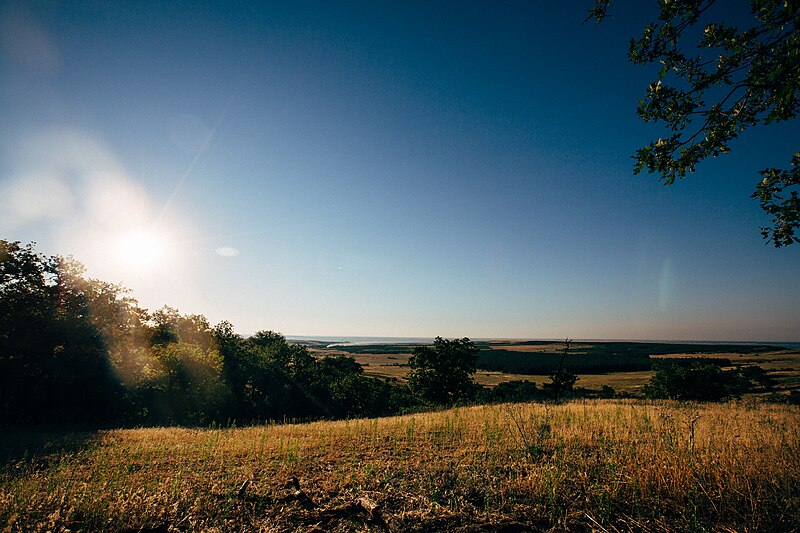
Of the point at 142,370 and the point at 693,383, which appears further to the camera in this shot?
the point at 693,383

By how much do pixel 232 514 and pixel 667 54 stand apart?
10.8m

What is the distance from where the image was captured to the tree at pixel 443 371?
4159 cm

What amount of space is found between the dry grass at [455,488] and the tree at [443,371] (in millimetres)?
34386

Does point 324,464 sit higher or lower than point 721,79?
lower

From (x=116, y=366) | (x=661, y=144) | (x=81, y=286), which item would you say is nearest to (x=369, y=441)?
(x=661, y=144)

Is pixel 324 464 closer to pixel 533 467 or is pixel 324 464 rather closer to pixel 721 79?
pixel 533 467

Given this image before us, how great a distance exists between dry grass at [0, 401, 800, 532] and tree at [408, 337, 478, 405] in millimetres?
34386

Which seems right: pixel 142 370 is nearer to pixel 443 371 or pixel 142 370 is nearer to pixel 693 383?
pixel 443 371

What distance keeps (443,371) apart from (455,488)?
37.9 meters

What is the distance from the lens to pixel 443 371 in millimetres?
41844

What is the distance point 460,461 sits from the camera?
7.38 m

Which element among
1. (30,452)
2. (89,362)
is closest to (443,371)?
(89,362)

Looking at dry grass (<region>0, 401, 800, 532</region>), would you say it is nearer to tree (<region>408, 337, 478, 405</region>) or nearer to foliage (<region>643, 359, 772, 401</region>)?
tree (<region>408, 337, 478, 405</region>)

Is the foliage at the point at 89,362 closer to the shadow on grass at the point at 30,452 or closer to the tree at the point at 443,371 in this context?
the shadow on grass at the point at 30,452
